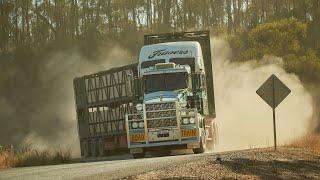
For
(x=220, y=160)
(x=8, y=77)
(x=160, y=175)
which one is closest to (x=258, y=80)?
(x=220, y=160)

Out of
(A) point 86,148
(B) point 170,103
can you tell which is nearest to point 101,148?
(A) point 86,148

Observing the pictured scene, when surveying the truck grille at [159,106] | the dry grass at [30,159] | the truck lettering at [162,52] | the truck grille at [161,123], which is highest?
the truck lettering at [162,52]

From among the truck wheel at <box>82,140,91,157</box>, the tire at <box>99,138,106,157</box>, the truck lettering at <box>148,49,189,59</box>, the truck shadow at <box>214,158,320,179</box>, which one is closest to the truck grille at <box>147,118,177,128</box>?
the truck lettering at <box>148,49,189,59</box>

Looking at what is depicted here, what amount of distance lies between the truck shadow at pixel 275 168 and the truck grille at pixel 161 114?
7168 mm

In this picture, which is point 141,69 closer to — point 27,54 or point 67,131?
point 67,131

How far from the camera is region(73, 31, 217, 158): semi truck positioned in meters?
28.2

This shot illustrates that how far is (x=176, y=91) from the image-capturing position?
29.1 metres

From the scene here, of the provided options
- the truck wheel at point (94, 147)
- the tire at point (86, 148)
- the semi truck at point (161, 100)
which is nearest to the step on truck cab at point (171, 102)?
the semi truck at point (161, 100)

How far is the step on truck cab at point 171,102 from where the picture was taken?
2814 centimetres

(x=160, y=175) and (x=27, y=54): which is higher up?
(x=27, y=54)

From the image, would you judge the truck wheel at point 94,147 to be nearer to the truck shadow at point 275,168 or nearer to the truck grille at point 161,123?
the truck grille at point 161,123

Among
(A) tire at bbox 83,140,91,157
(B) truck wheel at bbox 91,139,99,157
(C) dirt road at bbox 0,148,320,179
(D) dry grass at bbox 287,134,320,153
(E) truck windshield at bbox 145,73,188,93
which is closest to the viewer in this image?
(C) dirt road at bbox 0,148,320,179

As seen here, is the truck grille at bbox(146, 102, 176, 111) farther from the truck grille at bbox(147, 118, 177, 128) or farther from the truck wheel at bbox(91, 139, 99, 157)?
the truck wheel at bbox(91, 139, 99, 157)

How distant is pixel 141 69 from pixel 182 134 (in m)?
3.50
